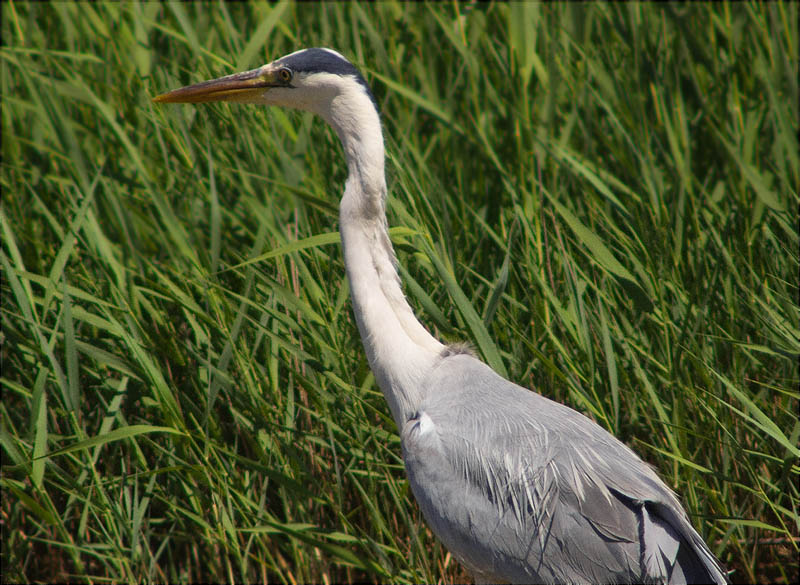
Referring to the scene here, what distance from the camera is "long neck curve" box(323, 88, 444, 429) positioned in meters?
2.71

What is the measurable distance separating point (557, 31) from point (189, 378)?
8.16 ft

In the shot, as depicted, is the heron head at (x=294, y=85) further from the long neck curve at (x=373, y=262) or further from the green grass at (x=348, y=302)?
the green grass at (x=348, y=302)

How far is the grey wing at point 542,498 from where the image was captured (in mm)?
2357

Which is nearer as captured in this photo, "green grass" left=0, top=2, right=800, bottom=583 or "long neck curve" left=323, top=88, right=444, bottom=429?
"long neck curve" left=323, top=88, right=444, bottom=429

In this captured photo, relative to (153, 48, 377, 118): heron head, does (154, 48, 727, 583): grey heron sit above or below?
below

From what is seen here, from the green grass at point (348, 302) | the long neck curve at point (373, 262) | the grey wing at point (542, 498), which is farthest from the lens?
the green grass at point (348, 302)

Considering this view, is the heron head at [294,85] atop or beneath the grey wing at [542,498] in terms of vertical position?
atop

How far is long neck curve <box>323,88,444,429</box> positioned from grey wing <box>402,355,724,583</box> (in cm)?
19

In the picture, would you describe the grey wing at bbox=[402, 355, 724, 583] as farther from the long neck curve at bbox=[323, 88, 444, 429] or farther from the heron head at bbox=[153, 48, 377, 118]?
the heron head at bbox=[153, 48, 377, 118]

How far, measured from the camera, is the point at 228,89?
2.94 m

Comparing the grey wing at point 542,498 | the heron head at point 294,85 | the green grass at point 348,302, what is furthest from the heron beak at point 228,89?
the grey wing at point 542,498

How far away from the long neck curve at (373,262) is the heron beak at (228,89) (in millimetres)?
331

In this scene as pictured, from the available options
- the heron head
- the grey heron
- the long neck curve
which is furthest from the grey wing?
the heron head

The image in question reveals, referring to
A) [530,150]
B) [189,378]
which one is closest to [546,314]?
[530,150]
